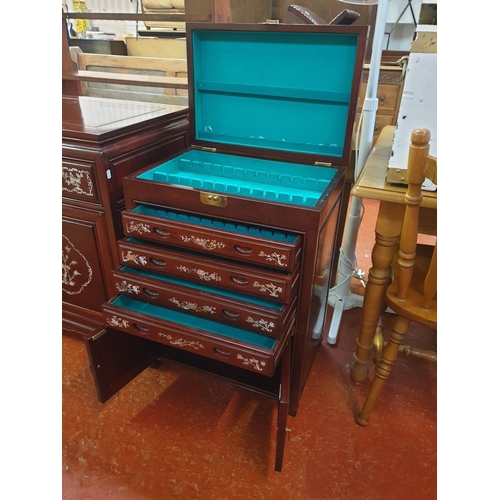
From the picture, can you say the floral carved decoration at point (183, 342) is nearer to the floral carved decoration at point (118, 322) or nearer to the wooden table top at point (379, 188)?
the floral carved decoration at point (118, 322)

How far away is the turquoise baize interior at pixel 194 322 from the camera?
3.34 feet

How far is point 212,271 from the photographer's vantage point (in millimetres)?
924

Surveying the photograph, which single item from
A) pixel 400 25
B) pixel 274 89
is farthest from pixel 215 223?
pixel 400 25

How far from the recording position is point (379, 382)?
1.16 metres

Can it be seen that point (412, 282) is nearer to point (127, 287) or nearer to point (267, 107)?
point (267, 107)

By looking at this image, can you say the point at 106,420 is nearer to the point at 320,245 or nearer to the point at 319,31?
the point at 320,245

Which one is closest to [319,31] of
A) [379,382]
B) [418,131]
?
[418,131]

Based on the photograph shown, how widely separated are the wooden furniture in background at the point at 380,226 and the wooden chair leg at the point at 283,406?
342 millimetres

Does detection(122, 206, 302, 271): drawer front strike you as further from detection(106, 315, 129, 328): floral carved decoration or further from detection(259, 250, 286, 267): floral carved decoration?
detection(106, 315, 129, 328): floral carved decoration

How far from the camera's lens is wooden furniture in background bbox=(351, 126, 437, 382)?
993 mm

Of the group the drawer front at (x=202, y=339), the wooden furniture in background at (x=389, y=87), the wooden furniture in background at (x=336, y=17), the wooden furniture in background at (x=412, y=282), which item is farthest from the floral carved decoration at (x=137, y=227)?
the wooden furniture in background at (x=389, y=87)

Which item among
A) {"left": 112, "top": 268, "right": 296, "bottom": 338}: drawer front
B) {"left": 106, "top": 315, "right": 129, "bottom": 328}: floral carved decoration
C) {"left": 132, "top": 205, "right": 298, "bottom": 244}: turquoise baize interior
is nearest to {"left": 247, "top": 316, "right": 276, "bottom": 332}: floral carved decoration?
{"left": 112, "top": 268, "right": 296, "bottom": 338}: drawer front

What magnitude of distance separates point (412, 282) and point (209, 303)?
61 cm

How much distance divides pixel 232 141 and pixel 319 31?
1.34ft
